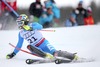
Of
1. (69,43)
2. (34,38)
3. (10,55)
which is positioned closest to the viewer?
(34,38)

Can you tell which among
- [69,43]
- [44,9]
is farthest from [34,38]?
[44,9]

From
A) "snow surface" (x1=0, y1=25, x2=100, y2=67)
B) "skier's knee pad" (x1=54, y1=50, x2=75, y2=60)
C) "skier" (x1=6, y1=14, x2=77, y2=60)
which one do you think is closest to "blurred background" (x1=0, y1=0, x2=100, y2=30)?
"snow surface" (x1=0, y1=25, x2=100, y2=67)

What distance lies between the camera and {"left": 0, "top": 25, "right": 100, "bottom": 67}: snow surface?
10305 mm

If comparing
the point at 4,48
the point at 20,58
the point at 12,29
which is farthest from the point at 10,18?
the point at 20,58

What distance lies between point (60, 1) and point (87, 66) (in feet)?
34.0

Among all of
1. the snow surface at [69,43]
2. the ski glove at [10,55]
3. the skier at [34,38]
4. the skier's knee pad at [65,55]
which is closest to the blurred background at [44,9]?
the snow surface at [69,43]

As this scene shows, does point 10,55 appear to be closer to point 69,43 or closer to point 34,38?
point 34,38

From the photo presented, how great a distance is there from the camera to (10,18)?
1528 centimetres

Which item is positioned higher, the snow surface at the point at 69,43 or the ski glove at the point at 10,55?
the ski glove at the point at 10,55

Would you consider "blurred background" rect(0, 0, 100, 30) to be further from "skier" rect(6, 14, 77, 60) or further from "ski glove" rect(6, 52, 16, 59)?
"skier" rect(6, 14, 77, 60)

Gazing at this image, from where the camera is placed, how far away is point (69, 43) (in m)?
12.8

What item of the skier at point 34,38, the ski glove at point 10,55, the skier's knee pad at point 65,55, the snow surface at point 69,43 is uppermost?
the skier at point 34,38

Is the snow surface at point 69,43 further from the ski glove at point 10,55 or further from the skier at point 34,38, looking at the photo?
the skier at point 34,38

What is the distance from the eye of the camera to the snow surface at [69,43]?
1030 cm
